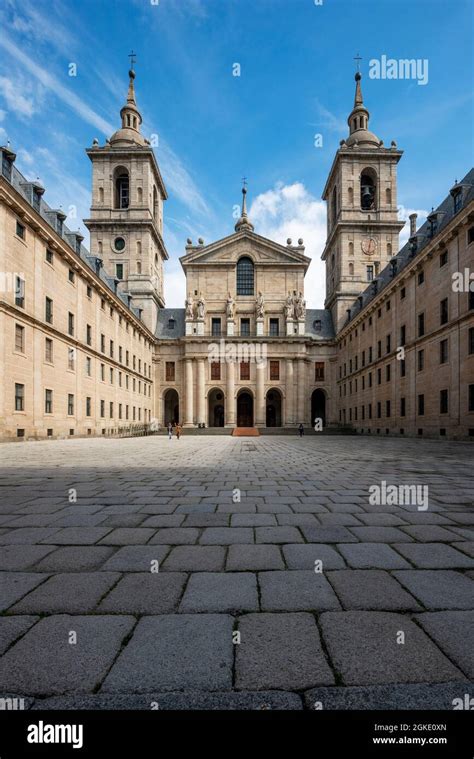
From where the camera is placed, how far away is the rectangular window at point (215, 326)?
50688 millimetres

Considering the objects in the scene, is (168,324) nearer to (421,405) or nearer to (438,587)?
(421,405)

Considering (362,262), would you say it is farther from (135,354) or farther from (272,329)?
A: (135,354)

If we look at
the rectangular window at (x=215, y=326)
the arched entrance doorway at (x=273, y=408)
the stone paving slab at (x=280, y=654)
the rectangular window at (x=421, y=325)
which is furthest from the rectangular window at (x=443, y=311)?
the rectangular window at (x=215, y=326)

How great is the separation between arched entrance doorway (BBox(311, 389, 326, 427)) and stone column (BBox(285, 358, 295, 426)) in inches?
234

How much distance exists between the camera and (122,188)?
170 ft

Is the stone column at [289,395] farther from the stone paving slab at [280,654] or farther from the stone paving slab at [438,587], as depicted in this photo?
the stone paving slab at [280,654]

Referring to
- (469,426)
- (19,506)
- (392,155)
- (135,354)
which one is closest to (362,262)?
(392,155)

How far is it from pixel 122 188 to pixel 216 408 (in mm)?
32467

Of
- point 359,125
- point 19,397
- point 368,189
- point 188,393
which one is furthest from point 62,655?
point 359,125

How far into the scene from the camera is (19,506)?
4883 millimetres

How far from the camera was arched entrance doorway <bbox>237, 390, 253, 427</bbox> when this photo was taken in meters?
51.6

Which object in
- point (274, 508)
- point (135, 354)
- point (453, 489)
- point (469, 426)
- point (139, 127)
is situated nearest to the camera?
point (274, 508)

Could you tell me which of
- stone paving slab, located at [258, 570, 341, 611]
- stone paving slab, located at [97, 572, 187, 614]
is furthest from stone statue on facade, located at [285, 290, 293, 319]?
stone paving slab, located at [97, 572, 187, 614]

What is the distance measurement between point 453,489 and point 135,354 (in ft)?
132
